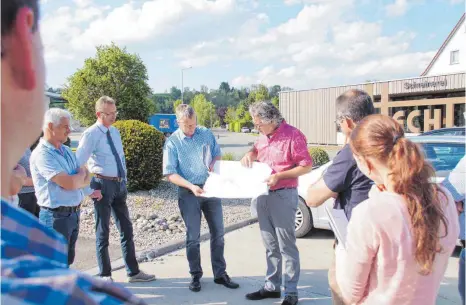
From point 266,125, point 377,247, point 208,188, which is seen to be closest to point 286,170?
point 266,125

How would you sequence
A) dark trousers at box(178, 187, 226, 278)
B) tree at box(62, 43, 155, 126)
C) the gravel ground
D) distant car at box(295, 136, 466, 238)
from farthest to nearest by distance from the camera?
tree at box(62, 43, 155, 126) < the gravel ground < distant car at box(295, 136, 466, 238) < dark trousers at box(178, 187, 226, 278)

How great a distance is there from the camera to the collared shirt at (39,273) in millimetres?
551

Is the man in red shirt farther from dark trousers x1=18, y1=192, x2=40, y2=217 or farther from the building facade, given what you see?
the building facade

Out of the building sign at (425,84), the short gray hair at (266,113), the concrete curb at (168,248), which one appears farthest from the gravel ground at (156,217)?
the building sign at (425,84)

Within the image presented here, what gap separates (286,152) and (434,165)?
98.5 inches

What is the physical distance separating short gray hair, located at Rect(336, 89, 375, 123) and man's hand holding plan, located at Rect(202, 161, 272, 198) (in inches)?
45.8

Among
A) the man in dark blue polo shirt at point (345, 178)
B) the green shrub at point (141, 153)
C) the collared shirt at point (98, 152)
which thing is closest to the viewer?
the man in dark blue polo shirt at point (345, 178)

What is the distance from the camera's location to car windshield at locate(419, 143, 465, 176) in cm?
537

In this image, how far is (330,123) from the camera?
31.6m

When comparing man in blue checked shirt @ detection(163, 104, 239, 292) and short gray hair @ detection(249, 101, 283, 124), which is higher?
short gray hair @ detection(249, 101, 283, 124)

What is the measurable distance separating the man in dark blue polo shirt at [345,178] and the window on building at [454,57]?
38.7 metres

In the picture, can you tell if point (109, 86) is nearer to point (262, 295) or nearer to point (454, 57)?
point (262, 295)

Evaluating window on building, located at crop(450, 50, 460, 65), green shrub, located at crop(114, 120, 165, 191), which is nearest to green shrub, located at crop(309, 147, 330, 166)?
green shrub, located at crop(114, 120, 165, 191)

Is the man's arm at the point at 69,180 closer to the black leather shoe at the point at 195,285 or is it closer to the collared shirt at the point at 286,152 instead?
the black leather shoe at the point at 195,285
